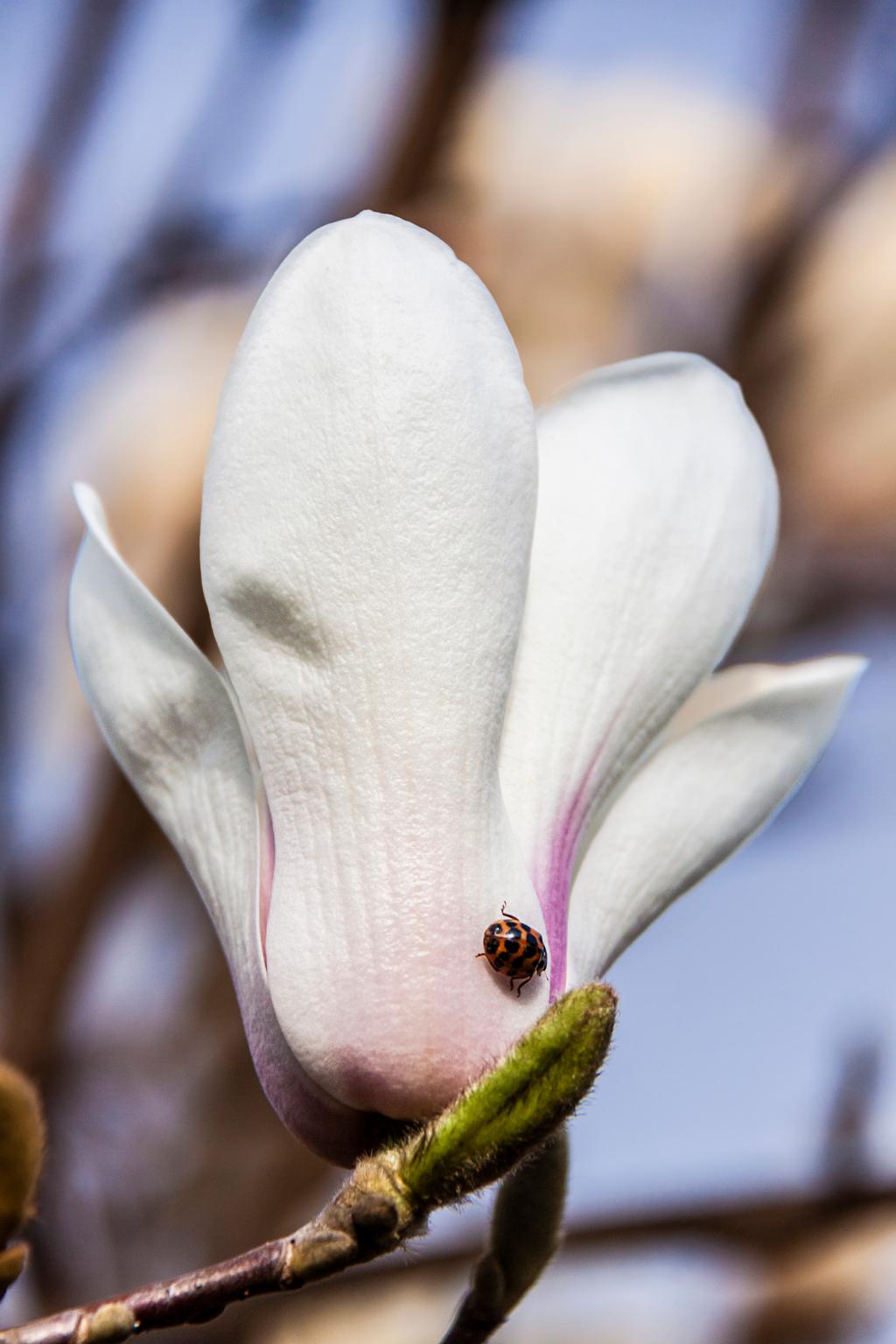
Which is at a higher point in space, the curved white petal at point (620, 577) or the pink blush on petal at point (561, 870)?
the curved white petal at point (620, 577)

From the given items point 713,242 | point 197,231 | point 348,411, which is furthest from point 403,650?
point 713,242

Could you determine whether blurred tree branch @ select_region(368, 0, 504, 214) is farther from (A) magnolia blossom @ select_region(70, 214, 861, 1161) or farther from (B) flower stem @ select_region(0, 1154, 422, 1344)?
(B) flower stem @ select_region(0, 1154, 422, 1344)

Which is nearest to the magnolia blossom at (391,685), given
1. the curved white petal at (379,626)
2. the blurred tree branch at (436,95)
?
the curved white petal at (379,626)

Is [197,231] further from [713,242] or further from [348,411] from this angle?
[348,411]

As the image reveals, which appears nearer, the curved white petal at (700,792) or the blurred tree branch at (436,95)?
the curved white petal at (700,792)

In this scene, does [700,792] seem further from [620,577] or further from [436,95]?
[436,95]

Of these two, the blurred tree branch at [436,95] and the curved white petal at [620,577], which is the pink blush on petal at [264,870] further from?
the blurred tree branch at [436,95]

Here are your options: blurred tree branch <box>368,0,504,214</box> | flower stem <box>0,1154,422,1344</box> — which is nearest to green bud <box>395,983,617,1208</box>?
flower stem <box>0,1154,422,1344</box>
